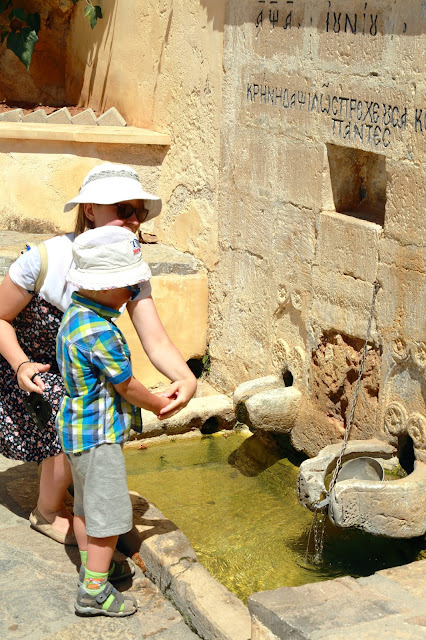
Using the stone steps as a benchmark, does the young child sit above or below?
below

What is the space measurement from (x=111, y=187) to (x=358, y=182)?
204 centimetres

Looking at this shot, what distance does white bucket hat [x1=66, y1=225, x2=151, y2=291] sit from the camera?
10.3 ft

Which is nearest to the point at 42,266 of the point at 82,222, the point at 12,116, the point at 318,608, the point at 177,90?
the point at 82,222

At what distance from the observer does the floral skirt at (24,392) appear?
3613 mm

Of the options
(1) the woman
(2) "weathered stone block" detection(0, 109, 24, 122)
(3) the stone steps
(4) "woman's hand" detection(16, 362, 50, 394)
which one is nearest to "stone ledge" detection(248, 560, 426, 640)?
(1) the woman

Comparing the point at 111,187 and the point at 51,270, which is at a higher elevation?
the point at 111,187

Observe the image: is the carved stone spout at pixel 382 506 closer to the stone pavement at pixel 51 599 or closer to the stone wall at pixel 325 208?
the stone wall at pixel 325 208

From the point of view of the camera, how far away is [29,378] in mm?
3447

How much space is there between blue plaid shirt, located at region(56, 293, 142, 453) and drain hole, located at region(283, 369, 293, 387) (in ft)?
7.70

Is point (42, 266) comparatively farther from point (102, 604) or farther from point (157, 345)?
point (102, 604)

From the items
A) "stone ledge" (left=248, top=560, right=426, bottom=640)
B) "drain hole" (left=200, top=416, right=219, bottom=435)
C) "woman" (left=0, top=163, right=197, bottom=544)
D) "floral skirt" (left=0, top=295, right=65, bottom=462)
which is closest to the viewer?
"stone ledge" (left=248, top=560, right=426, bottom=640)

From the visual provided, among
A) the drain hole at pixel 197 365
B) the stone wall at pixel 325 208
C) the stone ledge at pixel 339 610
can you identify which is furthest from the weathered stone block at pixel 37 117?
the stone ledge at pixel 339 610

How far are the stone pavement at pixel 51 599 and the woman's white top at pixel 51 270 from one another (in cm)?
106

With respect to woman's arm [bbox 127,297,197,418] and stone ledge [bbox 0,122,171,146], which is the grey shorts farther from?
stone ledge [bbox 0,122,171,146]
